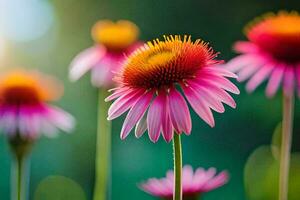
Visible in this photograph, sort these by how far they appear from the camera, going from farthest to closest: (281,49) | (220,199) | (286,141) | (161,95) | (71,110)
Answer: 1. (71,110)
2. (220,199)
3. (281,49)
4. (286,141)
5. (161,95)

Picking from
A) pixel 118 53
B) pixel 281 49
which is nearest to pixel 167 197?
pixel 281 49

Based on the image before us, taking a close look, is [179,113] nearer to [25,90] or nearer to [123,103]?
[123,103]

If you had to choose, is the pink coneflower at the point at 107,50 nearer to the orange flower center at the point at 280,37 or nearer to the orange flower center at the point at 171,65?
the orange flower center at the point at 280,37

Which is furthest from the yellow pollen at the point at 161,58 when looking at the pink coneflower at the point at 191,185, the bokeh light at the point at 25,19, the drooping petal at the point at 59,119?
the bokeh light at the point at 25,19

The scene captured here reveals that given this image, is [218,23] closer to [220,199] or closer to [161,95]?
[220,199]

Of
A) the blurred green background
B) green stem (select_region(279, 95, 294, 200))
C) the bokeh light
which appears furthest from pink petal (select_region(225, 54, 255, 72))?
the bokeh light

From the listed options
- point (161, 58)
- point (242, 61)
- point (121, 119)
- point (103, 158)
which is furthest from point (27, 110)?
point (121, 119)

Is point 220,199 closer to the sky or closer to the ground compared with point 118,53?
closer to the ground
